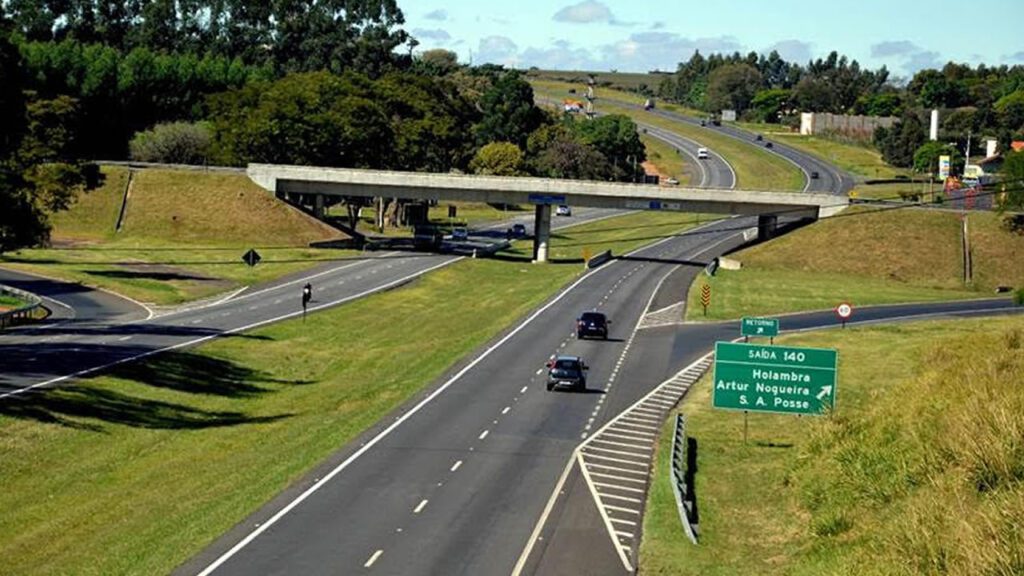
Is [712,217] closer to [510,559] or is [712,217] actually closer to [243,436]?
[243,436]

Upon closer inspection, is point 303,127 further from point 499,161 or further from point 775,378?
point 775,378

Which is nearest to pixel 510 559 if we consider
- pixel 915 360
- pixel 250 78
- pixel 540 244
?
pixel 915 360

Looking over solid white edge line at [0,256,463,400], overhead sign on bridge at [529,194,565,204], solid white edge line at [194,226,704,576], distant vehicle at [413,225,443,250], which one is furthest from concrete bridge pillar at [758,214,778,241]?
solid white edge line at [194,226,704,576]

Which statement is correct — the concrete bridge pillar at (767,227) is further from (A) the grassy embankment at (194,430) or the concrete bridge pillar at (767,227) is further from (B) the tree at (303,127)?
(B) the tree at (303,127)

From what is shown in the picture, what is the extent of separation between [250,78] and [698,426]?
15731 centimetres

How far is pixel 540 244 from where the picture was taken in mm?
122562

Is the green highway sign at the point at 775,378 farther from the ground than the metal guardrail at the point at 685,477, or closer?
farther from the ground

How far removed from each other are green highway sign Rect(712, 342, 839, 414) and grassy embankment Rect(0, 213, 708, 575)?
1320 cm

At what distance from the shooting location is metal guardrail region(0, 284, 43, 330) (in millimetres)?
72625

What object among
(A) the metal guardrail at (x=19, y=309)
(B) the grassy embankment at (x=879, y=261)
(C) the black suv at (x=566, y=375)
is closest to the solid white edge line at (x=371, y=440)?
(C) the black suv at (x=566, y=375)

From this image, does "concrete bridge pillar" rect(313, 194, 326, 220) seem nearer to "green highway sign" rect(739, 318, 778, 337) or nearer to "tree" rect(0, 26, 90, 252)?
"tree" rect(0, 26, 90, 252)

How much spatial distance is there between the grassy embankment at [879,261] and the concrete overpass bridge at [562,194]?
11.3 feet

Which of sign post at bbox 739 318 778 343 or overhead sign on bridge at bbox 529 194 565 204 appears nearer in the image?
sign post at bbox 739 318 778 343

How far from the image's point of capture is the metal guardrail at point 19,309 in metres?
72.6
